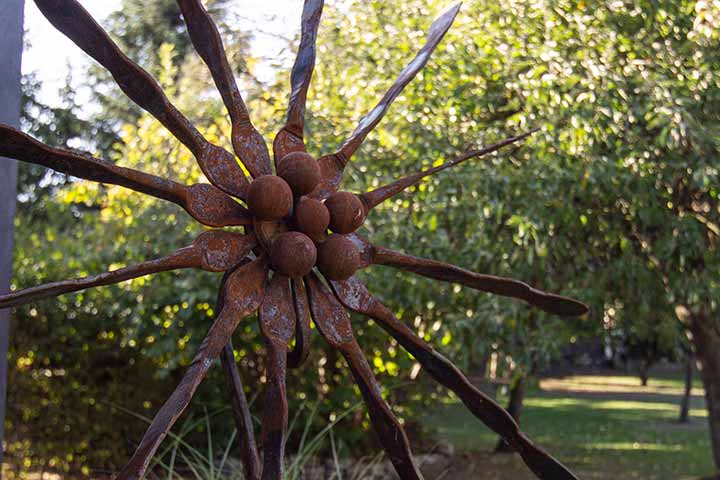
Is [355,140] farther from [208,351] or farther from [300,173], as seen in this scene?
[208,351]

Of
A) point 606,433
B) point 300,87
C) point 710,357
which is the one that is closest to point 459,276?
point 300,87

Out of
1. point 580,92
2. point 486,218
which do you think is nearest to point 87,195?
point 486,218

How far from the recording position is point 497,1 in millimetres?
4875

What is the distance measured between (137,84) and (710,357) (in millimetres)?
5284

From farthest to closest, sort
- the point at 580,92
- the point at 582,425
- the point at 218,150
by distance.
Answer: the point at 582,425, the point at 580,92, the point at 218,150

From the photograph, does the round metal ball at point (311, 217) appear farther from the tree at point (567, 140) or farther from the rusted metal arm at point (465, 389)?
the tree at point (567, 140)

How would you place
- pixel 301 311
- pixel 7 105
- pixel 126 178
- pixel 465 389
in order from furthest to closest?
1. pixel 7 105
2. pixel 465 389
3. pixel 301 311
4. pixel 126 178

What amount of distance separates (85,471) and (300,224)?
5015 mm

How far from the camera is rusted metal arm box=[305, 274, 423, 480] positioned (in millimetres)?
1986

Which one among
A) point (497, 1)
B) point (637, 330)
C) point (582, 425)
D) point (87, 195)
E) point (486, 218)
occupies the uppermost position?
point (497, 1)

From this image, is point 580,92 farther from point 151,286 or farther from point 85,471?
point 85,471

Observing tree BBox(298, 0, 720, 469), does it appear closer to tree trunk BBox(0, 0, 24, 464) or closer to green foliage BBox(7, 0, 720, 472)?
green foliage BBox(7, 0, 720, 472)

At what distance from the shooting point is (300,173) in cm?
193

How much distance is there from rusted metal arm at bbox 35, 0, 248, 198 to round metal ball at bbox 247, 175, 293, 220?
9 cm
